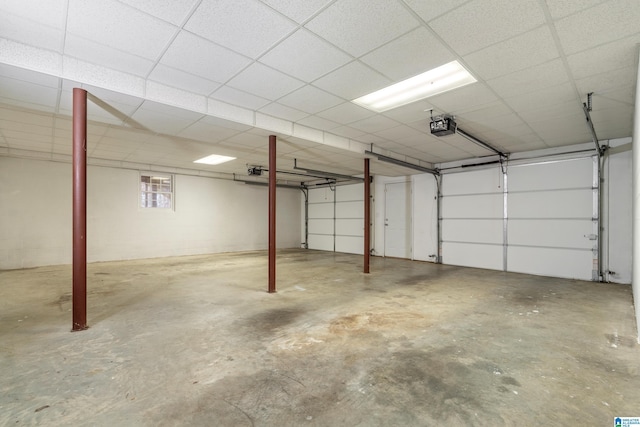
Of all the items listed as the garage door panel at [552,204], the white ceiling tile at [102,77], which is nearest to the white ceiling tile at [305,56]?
the white ceiling tile at [102,77]

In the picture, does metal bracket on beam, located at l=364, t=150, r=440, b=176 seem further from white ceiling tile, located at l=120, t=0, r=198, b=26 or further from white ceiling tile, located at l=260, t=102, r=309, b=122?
white ceiling tile, located at l=120, t=0, r=198, b=26

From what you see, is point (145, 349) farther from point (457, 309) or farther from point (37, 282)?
point (37, 282)

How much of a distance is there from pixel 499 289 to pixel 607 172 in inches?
133

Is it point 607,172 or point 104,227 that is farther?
point 104,227

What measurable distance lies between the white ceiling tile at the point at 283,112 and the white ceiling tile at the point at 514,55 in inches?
92.3

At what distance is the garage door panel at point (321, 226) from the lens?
38.3 ft

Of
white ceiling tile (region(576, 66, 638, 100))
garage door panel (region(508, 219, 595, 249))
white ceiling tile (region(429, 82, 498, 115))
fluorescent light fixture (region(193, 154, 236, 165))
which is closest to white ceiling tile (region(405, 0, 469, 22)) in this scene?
white ceiling tile (region(429, 82, 498, 115))

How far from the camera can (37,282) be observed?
5461 millimetres

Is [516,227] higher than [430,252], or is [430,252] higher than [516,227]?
[516,227]

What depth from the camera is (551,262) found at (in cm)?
636

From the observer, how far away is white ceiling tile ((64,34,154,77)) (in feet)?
8.82

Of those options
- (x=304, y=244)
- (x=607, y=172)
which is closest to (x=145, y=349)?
(x=607, y=172)

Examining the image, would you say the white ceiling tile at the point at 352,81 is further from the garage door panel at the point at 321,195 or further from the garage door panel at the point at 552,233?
the garage door panel at the point at 321,195

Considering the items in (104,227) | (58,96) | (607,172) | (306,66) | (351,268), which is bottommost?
(351,268)
